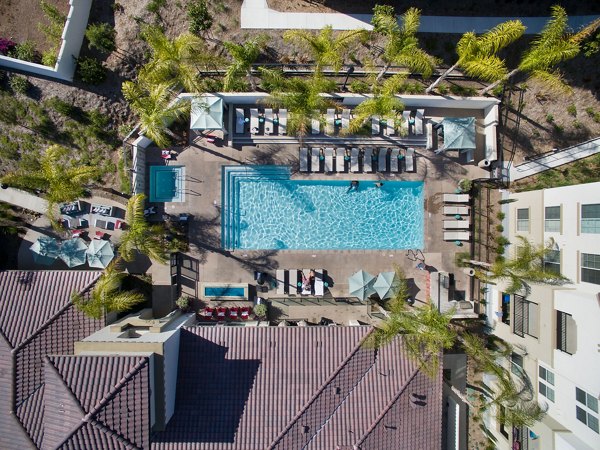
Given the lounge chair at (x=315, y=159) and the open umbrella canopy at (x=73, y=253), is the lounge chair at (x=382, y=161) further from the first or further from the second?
the open umbrella canopy at (x=73, y=253)

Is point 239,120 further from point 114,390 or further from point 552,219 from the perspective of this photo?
point 552,219

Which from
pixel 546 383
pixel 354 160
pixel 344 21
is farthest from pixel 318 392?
pixel 344 21

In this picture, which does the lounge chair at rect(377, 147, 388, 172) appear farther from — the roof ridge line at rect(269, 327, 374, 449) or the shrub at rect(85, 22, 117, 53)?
the shrub at rect(85, 22, 117, 53)

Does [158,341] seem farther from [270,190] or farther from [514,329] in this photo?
[514,329]

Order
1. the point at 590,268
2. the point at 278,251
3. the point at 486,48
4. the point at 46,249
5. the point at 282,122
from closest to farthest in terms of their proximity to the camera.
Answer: the point at 590,268 < the point at 486,48 < the point at 46,249 < the point at 282,122 < the point at 278,251

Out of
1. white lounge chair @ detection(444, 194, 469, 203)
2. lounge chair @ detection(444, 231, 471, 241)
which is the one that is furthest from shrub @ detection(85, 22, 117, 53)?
lounge chair @ detection(444, 231, 471, 241)

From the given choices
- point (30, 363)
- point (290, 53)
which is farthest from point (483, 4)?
point (30, 363)
